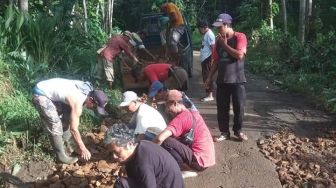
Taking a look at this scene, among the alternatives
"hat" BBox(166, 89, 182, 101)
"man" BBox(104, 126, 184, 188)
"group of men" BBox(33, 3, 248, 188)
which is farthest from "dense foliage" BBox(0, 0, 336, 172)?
"man" BBox(104, 126, 184, 188)

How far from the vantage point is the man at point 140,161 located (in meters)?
3.22

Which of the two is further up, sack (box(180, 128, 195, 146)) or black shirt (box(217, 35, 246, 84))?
black shirt (box(217, 35, 246, 84))

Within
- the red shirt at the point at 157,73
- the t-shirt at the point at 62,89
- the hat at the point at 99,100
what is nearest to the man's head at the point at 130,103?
the hat at the point at 99,100

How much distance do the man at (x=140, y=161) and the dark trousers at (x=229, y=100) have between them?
231 cm

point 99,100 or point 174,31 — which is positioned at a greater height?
point 174,31

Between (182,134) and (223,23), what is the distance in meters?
1.50

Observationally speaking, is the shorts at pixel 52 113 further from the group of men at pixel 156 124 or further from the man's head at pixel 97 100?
the man's head at pixel 97 100

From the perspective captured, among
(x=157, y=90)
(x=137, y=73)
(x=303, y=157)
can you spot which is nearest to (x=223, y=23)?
(x=157, y=90)

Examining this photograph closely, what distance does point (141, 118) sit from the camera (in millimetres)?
4762

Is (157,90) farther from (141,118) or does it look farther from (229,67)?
(141,118)

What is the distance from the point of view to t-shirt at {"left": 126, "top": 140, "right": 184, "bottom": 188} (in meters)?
3.23

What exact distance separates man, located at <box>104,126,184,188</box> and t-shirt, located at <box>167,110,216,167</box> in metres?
1.04

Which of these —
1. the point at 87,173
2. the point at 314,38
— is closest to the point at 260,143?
the point at 87,173

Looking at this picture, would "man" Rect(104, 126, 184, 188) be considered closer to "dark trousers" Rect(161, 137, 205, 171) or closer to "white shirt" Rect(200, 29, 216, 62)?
"dark trousers" Rect(161, 137, 205, 171)
